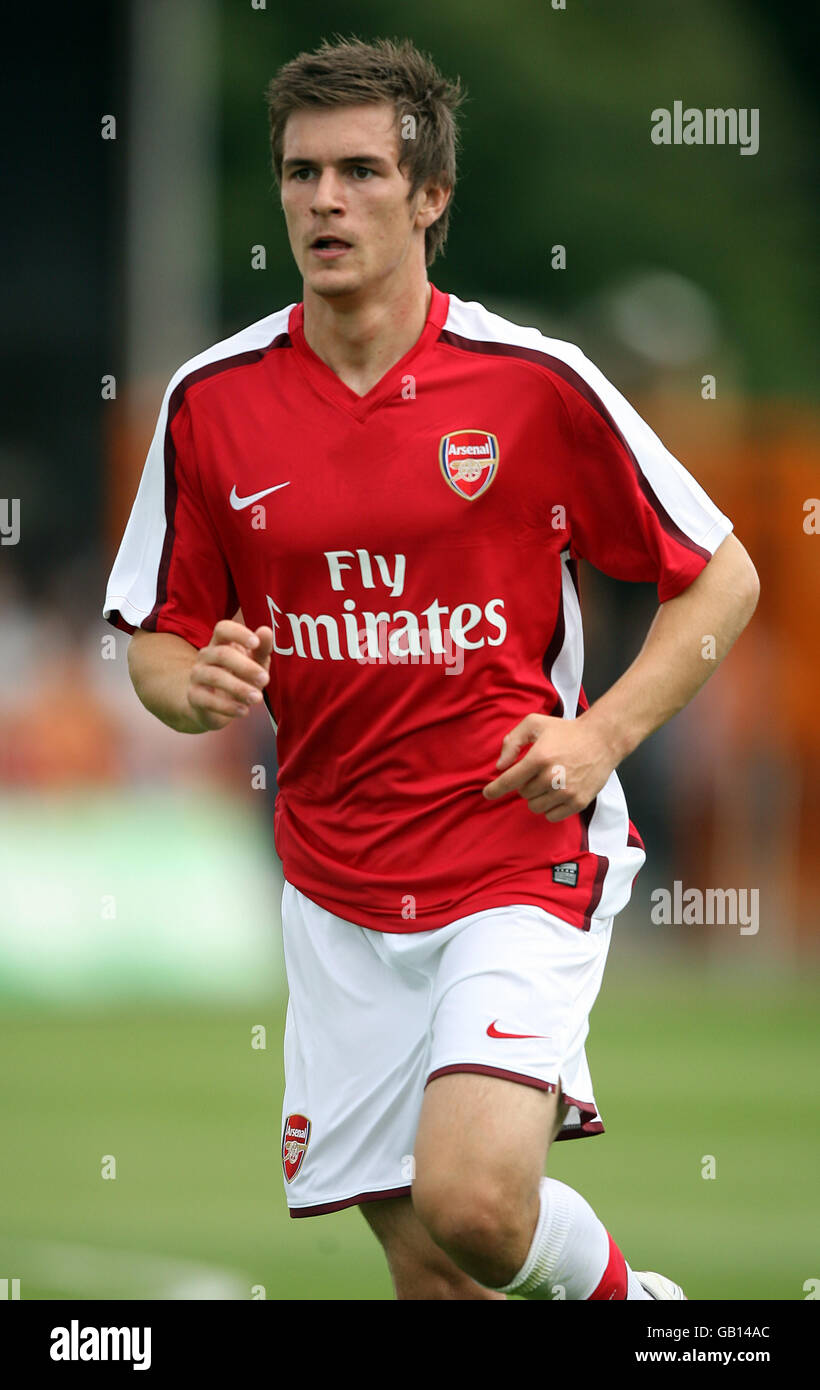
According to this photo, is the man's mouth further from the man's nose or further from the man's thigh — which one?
the man's thigh

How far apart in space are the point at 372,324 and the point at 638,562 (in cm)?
76

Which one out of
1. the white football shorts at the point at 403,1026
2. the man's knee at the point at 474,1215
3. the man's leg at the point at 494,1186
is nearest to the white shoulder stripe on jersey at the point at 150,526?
the white football shorts at the point at 403,1026

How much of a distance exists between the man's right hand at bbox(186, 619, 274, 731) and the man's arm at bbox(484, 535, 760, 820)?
495 millimetres

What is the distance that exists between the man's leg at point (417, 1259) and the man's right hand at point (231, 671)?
1.02 metres

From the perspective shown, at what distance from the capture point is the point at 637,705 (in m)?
4.48

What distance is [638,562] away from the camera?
15.3 feet

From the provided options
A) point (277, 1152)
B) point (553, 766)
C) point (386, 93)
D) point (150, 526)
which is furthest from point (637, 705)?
point (277, 1152)

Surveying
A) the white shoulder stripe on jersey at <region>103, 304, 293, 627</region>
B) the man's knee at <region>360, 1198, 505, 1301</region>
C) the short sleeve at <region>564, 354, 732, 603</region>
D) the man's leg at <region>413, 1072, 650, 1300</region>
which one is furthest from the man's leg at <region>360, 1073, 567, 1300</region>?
the white shoulder stripe on jersey at <region>103, 304, 293, 627</region>

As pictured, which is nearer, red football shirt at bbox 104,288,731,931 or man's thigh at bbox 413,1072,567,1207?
man's thigh at bbox 413,1072,567,1207

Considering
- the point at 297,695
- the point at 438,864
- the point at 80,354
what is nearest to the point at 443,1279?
the point at 438,864

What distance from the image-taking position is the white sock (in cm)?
427

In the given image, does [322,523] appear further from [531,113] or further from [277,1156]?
[531,113]

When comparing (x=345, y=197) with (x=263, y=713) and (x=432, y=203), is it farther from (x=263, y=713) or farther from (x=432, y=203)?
(x=263, y=713)

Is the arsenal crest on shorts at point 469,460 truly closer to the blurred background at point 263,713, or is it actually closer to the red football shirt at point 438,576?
the red football shirt at point 438,576
